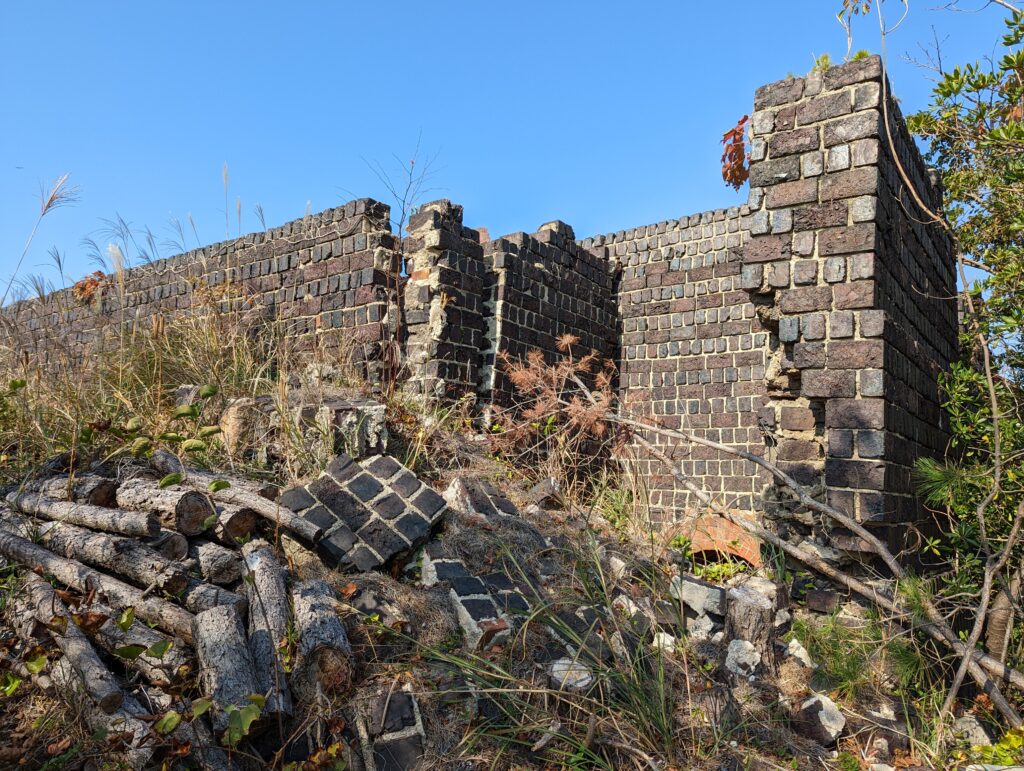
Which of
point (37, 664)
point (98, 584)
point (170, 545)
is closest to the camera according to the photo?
point (37, 664)

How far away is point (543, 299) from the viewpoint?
8.44 m

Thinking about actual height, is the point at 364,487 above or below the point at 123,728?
above

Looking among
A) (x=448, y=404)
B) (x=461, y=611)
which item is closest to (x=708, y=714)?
(x=461, y=611)

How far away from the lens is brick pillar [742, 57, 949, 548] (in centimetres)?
460

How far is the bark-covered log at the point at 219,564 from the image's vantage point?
3545 mm

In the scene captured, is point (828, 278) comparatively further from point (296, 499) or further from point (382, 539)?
point (296, 499)

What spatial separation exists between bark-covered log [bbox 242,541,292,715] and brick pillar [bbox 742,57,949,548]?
10.5ft

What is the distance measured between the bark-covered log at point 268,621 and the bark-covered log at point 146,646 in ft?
0.87

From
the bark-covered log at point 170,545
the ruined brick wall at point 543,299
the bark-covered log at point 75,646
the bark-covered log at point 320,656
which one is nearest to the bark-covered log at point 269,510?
the bark-covered log at point 170,545

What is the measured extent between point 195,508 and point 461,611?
4.62 feet

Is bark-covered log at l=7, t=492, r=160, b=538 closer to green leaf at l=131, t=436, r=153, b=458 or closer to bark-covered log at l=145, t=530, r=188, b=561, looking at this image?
bark-covered log at l=145, t=530, r=188, b=561

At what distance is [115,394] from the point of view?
5434 mm

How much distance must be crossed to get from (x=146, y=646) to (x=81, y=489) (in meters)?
1.55

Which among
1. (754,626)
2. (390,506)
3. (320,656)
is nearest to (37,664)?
(320,656)
